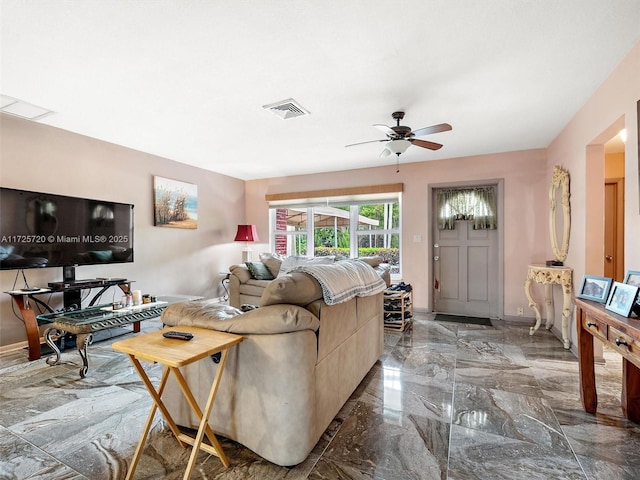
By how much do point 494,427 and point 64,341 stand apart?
13.2ft

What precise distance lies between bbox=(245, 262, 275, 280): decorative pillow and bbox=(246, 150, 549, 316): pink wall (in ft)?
6.13

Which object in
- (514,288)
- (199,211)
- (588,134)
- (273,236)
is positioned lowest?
(514,288)

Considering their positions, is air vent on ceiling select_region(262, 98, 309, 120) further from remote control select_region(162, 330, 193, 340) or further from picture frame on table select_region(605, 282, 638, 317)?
picture frame on table select_region(605, 282, 638, 317)

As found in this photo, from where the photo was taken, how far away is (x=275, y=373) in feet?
5.00

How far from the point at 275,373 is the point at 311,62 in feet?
6.72

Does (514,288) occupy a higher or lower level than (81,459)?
higher

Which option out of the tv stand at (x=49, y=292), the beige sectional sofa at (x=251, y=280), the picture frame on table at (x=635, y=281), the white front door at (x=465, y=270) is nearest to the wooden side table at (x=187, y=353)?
the picture frame on table at (x=635, y=281)

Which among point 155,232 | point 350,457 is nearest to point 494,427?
point 350,457

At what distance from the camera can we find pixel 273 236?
633 centimetres

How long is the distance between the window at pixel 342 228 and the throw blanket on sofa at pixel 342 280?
9.56 ft

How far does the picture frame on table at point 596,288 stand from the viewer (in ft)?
6.28

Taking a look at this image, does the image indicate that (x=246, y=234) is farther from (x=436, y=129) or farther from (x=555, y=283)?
(x=555, y=283)

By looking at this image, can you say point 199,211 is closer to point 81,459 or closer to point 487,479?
point 81,459

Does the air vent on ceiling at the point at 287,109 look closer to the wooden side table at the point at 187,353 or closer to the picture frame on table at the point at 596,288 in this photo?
the wooden side table at the point at 187,353
